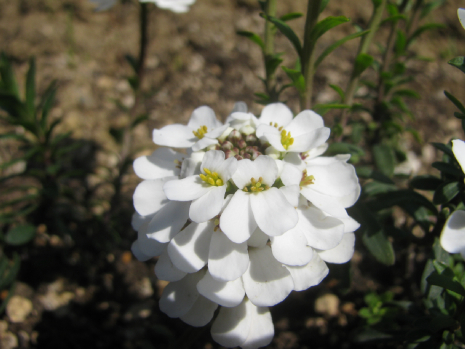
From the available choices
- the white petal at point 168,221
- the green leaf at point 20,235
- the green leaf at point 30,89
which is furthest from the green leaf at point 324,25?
the green leaf at point 20,235

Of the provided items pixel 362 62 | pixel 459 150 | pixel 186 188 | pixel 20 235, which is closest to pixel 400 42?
pixel 362 62

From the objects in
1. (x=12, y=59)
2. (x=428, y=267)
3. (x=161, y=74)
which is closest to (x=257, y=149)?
(x=428, y=267)

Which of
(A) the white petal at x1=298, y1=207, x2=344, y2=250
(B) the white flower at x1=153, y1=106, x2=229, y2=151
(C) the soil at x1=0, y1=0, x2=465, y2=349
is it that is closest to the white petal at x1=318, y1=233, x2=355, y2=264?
(A) the white petal at x1=298, y1=207, x2=344, y2=250

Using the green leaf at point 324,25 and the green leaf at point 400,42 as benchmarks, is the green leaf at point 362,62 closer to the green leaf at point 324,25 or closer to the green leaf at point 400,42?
the green leaf at point 324,25

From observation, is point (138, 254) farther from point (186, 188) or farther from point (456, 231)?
point (456, 231)

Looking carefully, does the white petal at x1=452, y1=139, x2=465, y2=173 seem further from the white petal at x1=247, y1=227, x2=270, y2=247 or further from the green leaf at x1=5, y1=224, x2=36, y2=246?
the green leaf at x1=5, y1=224, x2=36, y2=246

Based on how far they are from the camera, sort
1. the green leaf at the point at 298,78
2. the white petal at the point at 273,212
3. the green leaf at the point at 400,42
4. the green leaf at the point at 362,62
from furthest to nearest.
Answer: the green leaf at the point at 400,42
the green leaf at the point at 362,62
the green leaf at the point at 298,78
the white petal at the point at 273,212

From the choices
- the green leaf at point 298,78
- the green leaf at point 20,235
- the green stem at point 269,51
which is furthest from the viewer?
the green leaf at point 20,235

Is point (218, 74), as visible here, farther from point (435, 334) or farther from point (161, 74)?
point (435, 334)
